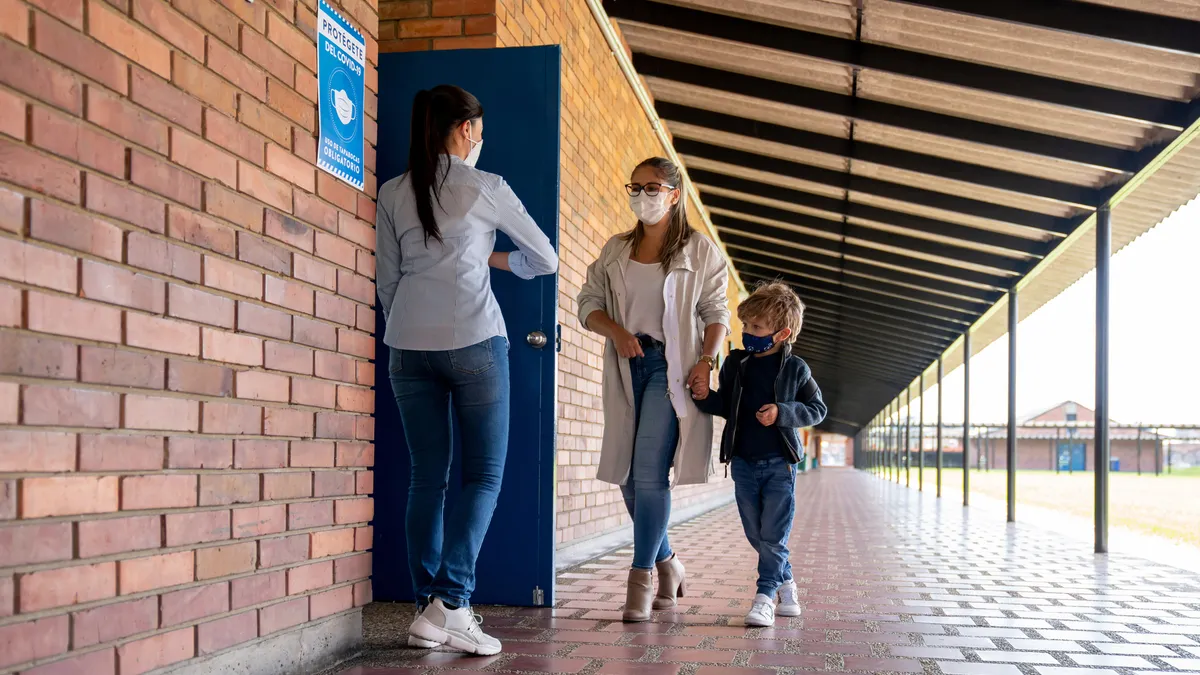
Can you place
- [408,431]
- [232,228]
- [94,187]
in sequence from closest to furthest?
[94,187], [232,228], [408,431]

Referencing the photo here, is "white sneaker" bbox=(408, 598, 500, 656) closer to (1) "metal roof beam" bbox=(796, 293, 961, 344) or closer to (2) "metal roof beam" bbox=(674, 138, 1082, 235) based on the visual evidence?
(2) "metal roof beam" bbox=(674, 138, 1082, 235)

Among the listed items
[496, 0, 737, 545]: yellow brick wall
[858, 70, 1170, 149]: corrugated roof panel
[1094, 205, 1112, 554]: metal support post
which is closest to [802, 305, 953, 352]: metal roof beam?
[1094, 205, 1112, 554]: metal support post

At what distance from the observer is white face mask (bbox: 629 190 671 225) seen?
11.1ft

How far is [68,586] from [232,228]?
83cm

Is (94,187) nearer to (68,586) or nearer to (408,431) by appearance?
(68,586)

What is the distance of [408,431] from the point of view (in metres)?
2.72

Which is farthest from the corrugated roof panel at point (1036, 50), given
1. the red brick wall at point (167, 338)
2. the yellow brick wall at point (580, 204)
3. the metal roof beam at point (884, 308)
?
Answer: the metal roof beam at point (884, 308)

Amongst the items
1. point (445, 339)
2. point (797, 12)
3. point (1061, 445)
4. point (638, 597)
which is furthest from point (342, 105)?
point (1061, 445)

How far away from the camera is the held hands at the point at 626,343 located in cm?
332

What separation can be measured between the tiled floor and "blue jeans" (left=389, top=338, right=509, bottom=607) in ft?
0.81

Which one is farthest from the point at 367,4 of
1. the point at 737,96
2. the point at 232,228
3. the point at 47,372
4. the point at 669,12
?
the point at 737,96

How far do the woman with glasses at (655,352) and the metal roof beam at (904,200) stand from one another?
521 cm

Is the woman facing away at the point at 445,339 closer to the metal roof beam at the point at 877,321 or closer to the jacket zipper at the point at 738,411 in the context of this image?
the jacket zipper at the point at 738,411

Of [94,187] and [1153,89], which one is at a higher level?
[1153,89]
